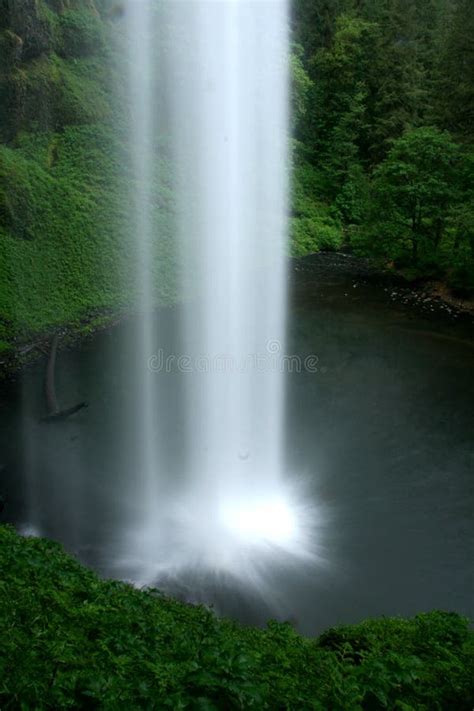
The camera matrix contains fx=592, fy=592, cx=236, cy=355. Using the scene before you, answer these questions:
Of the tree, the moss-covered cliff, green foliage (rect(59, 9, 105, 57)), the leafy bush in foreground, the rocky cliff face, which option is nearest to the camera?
the leafy bush in foreground

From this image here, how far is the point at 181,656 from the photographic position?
159 inches

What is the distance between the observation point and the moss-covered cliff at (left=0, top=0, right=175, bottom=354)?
17.5 m

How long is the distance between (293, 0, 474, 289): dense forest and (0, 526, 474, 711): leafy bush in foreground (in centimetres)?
1552

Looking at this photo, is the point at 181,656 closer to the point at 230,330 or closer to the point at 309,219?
the point at 230,330

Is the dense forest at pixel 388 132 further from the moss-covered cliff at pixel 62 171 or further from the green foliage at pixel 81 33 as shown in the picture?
the green foliage at pixel 81 33

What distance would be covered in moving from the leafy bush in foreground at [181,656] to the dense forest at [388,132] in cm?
1552

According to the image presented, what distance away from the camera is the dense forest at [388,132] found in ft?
65.8

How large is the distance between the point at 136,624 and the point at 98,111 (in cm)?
2335

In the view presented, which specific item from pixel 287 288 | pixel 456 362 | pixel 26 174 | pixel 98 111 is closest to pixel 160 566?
pixel 456 362

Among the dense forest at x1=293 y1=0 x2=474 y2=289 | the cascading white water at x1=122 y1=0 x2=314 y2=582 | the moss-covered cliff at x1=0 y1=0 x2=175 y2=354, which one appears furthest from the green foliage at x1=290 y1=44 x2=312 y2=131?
the cascading white water at x1=122 y1=0 x2=314 y2=582

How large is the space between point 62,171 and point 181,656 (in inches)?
814

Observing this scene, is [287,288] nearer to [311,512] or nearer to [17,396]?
[17,396]

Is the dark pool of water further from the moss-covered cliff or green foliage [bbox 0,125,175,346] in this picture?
the moss-covered cliff

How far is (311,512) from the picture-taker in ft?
29.6
